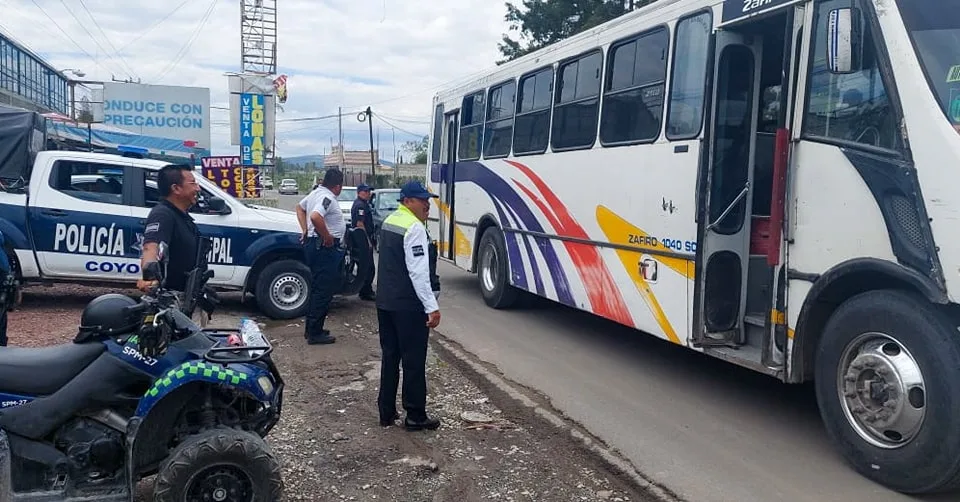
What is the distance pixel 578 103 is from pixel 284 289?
4.18m

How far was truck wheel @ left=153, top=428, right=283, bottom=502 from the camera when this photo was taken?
365 centimetres

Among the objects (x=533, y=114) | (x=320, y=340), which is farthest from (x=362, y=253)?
(x=533, y=114)

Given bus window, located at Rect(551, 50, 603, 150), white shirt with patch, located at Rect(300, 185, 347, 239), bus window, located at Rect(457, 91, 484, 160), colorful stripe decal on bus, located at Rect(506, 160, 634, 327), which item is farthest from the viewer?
bus window, located at Rect(457, 91, 484, 160)

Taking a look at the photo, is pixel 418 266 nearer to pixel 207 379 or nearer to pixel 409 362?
pixel 409 362

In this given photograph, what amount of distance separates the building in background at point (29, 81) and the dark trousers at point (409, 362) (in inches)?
1056

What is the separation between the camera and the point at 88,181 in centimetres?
889

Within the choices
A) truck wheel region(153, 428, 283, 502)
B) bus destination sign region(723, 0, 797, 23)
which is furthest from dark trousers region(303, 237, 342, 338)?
bus destination sign region(723, 0, 797, 23)

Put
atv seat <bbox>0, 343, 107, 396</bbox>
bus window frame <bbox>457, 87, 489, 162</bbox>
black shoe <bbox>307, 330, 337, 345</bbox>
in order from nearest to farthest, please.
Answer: atv seat <bbox>0, 343, 107, 396</bbox> → black shoe <bbox>307, 330, 337, 345</bbox> → bus window frame <bbox>457, 87, 489, 162</bbox>

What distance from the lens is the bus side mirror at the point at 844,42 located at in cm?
442

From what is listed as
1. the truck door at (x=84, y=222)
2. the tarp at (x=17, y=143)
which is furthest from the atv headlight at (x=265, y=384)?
the tarp at (x=17, y=143)

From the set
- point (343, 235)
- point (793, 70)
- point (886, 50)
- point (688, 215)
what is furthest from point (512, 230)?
point (886, 50)

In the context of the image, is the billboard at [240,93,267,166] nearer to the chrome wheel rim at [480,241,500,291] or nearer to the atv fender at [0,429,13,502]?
the chrome wheel rim at [480,241,500,291]

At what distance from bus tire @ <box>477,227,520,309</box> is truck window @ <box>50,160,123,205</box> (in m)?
4.64

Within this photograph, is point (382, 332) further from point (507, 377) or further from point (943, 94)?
point (943, 94)
